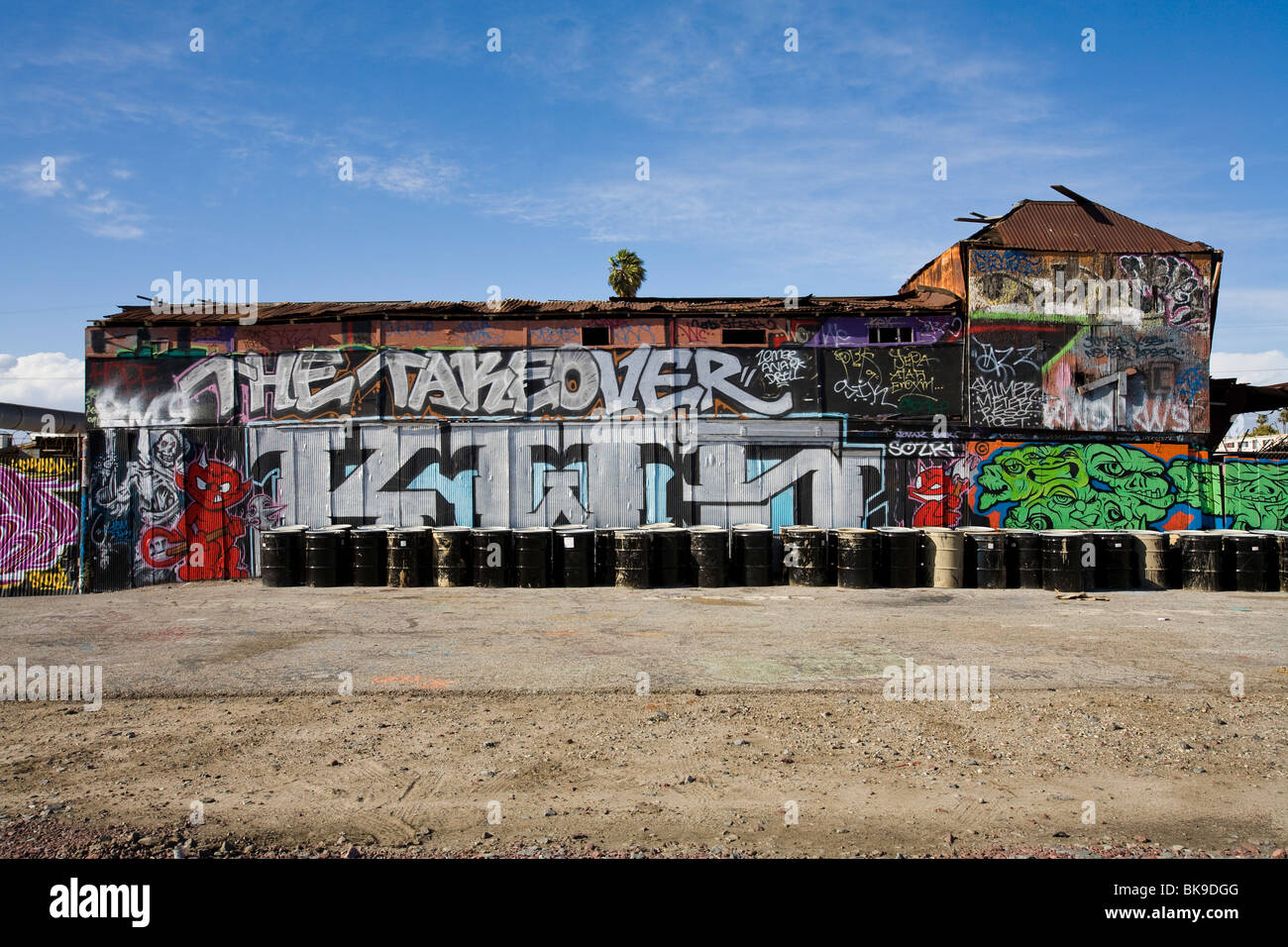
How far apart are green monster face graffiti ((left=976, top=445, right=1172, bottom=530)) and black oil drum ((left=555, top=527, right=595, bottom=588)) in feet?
27.6

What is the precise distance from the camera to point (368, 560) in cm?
1488

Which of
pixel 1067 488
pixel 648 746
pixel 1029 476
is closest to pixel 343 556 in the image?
pixel 648 746

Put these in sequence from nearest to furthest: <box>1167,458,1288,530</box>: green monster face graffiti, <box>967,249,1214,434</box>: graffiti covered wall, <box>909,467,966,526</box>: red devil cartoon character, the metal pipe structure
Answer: <box>909,467,966,526</box>: red devil cartoon character < <box>967,249,1214,434</box>: graffiti covered wall < <box>1167,458,1288,530</box>: green monster face graffiti < the metal pipe structure

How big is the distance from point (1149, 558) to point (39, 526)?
20388 millimetres

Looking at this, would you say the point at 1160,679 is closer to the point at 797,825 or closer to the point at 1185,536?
the point at 797,825

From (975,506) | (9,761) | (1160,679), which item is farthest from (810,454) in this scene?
(9,761)

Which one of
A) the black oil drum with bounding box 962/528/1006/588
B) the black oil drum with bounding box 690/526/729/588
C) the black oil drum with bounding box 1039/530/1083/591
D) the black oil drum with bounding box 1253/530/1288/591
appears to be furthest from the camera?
the black oil drum with bounding box 690/526/729/588

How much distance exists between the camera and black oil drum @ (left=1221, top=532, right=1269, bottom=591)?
13820 mm

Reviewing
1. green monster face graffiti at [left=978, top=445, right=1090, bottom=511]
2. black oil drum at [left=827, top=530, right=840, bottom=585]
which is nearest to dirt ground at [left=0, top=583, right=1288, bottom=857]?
black oil drum at [left=827, top=530, right=840, bottom=585]

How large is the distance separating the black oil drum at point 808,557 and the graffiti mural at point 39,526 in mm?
13763

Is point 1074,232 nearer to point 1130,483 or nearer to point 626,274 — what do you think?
point 1130,483

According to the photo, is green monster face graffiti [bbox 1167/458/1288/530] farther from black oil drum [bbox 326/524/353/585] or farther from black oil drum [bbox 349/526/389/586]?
black oil drum [bbox 326/524/353/585]

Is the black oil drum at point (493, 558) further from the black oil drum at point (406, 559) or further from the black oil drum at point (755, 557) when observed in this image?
the black oil drum at point (755, 557)

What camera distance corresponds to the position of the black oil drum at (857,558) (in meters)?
14.3
